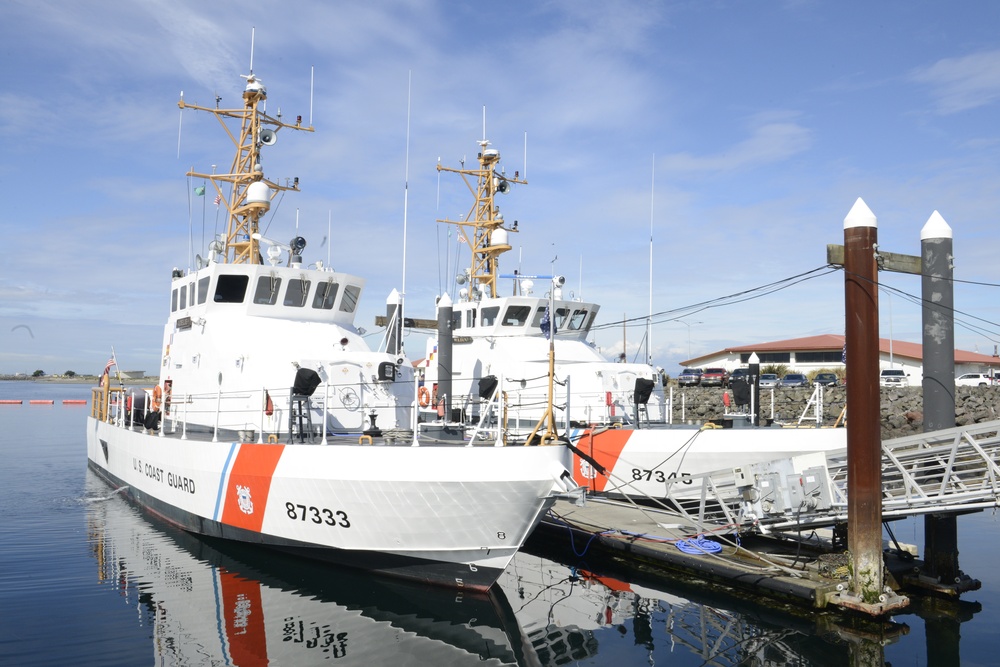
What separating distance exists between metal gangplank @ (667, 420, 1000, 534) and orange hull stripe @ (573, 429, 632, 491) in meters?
2.69

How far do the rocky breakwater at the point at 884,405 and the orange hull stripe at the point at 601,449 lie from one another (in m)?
9.97

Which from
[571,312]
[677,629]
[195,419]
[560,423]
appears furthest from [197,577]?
[571,312]

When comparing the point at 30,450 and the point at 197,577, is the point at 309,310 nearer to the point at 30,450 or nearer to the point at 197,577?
the point at 197,577

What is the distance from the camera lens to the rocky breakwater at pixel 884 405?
24.9 meters

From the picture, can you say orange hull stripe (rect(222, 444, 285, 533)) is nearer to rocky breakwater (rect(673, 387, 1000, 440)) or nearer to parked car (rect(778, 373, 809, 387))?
rocky breakwater (rect(673, 387, 1000, 440))

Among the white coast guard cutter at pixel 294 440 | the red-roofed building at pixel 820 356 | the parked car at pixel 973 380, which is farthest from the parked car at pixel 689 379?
the white coast guard cutter at pixel 294 440

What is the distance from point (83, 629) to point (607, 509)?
8.46 metres

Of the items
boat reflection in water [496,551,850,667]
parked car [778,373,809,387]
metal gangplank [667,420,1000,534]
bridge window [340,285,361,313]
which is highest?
bridge window [340,285,361,313]

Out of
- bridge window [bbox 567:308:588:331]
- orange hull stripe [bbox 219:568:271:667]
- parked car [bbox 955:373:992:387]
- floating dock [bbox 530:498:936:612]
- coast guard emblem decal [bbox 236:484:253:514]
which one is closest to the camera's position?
orange hull stripe [bbox 219:568:271:667]

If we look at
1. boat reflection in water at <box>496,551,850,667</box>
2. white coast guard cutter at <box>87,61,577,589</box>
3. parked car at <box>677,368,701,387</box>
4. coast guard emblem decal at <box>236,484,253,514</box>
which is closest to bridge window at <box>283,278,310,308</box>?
white coast guard cutter at <box>87,61,577,589</box>

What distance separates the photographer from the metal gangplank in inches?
324

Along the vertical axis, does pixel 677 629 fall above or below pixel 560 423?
below

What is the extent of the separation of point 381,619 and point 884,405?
994 inches

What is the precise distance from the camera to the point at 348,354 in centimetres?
1241
